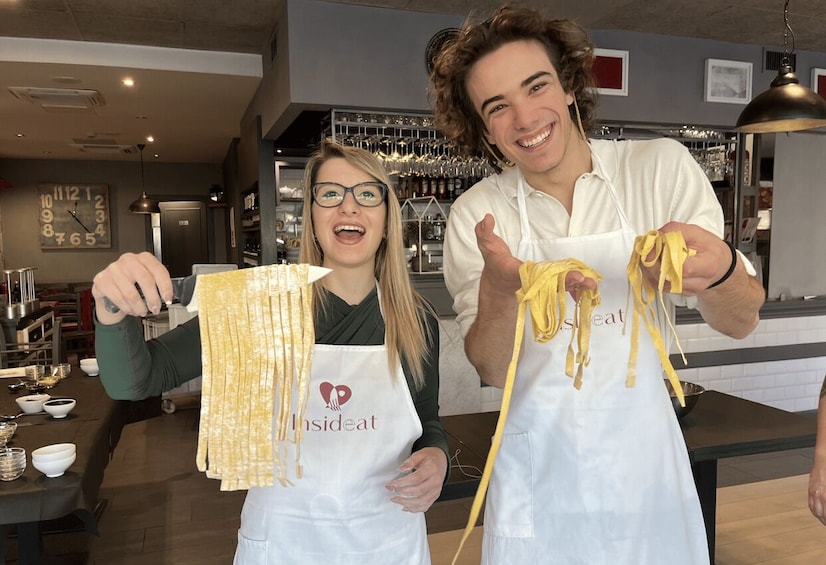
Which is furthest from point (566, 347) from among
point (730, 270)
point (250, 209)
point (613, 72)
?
point (250, 209)

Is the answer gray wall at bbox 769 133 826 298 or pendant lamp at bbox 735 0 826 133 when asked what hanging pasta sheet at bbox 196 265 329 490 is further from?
gray wall at bbox 769 133 826 298

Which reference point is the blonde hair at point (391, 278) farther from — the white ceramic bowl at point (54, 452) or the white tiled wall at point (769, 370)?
the white tiled wall at point (769, 370)

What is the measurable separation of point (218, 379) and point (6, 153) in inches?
478

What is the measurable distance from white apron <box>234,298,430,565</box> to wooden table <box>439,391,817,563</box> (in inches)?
16.2

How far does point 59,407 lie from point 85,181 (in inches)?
419

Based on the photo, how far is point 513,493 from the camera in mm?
1479

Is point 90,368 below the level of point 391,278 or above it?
below

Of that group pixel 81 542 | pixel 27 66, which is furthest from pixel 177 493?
pixel 27 66

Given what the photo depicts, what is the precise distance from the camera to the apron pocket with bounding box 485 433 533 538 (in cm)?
147

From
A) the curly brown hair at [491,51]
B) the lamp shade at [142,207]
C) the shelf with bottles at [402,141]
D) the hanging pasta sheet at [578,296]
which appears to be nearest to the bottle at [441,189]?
the shelf with bottles at [402,141]

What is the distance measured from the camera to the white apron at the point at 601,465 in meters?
1.43

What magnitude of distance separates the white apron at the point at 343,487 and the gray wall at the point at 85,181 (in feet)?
→ 38.4

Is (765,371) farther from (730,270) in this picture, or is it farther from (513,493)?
(730,270)

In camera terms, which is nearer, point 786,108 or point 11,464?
point 11,464
